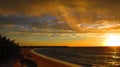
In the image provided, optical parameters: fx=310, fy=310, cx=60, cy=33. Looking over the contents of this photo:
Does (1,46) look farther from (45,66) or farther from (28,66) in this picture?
(45,66)

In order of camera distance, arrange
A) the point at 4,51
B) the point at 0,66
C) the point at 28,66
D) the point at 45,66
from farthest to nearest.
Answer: the point at 45,66 < the point at 28,66 < the point at 4,51 < the point at 0,66

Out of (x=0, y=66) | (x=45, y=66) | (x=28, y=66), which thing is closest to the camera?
(x=0, y=66)

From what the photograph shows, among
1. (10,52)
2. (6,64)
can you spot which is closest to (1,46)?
(10,52)

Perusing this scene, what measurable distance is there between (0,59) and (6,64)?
61 centimetres

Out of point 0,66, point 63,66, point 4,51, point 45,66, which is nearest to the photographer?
point 0,66

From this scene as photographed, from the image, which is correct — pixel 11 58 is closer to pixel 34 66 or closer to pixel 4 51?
pixel 4 51

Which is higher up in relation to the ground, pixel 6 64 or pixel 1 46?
pixel 1 46

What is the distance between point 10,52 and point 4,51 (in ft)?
3.69

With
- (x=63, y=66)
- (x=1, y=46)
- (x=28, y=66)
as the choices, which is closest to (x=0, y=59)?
(x=1, y=46)

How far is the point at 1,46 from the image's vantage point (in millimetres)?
21062

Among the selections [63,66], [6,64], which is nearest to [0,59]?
[6,64]

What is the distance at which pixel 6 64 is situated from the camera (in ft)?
61.9

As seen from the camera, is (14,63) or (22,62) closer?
(14,63)

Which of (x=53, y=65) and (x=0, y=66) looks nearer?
(x=0, y=66)
